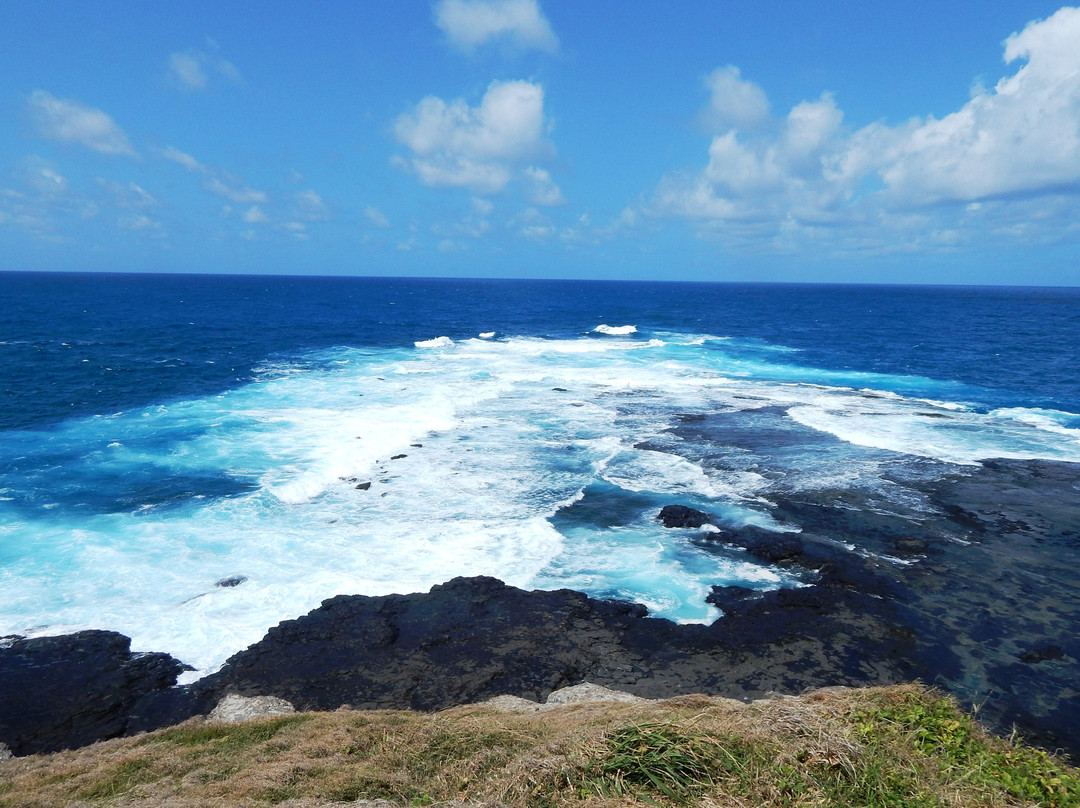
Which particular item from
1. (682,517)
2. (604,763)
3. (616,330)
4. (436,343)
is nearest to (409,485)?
(682,517)

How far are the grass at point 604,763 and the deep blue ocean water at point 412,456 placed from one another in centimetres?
611

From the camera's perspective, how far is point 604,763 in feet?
24.8

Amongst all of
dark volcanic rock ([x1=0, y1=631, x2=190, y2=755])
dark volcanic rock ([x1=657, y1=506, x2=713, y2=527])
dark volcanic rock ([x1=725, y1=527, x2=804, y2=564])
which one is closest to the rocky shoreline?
dark volcanic rock ([x1=0, y1=631, x2=190, y2=755])

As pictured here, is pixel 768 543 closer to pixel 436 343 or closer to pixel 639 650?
pixel 639 650

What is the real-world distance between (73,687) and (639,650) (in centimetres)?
1301

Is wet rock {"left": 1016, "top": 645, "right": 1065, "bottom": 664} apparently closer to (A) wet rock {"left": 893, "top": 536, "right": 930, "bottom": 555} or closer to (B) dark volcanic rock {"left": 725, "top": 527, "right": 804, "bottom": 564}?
(A) wet rock {"left": 893, "top": 536, "right": 930, "bottom": 555}

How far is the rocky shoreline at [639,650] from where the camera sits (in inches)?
537

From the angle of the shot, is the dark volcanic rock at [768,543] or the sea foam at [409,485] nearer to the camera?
the sea foam at [409,485]

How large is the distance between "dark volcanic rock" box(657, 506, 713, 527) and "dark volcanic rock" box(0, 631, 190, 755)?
15.1m

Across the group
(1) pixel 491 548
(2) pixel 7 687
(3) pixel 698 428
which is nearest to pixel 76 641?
(2) pixel 7 687

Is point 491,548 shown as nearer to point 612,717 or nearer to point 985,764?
point 612,717

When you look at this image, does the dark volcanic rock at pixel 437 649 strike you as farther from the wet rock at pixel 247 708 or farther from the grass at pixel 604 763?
the grass at pixel 604 763

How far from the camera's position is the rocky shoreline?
1364cm


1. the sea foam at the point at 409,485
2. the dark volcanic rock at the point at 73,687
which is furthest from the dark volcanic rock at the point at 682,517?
the dark volcanic rock at the point at 73,687
